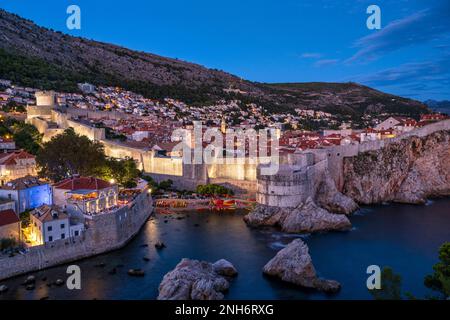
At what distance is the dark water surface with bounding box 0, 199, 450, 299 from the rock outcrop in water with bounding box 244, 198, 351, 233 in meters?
0.50

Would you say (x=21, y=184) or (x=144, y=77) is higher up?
(x=144, y=77)

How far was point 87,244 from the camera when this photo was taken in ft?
44.6

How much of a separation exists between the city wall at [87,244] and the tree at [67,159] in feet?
10.3

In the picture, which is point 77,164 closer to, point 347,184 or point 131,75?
point 347,184

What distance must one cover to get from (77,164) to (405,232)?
1312 centimetres

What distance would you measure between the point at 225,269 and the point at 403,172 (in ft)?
51.0

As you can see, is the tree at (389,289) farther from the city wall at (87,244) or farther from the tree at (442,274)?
the city wall at (87,244)

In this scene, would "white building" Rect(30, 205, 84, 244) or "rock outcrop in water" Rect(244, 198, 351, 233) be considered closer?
"white building" Rect(30, 205, 84, 244)

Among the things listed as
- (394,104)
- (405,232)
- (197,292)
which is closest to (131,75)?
(394,104)

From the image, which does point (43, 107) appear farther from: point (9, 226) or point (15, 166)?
point (9, 226)

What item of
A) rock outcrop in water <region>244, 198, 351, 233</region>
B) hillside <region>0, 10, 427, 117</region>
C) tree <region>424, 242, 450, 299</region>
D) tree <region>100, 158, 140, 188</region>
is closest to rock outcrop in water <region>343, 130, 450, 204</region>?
rock outcrop in water <region>244, 198, 351, 233</region>

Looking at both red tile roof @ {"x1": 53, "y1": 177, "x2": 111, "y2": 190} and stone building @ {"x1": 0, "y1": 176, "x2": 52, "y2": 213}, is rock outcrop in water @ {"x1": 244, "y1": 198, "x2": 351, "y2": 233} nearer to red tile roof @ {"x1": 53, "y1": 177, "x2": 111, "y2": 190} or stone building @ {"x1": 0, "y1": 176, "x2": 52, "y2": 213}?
red tile roof @ {"x1": 53, "y1": 177, "x2": 111, "y2": 190}

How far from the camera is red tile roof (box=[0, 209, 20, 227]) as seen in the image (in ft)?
41.2

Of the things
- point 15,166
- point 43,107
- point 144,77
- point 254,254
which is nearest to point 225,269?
point 254,254
